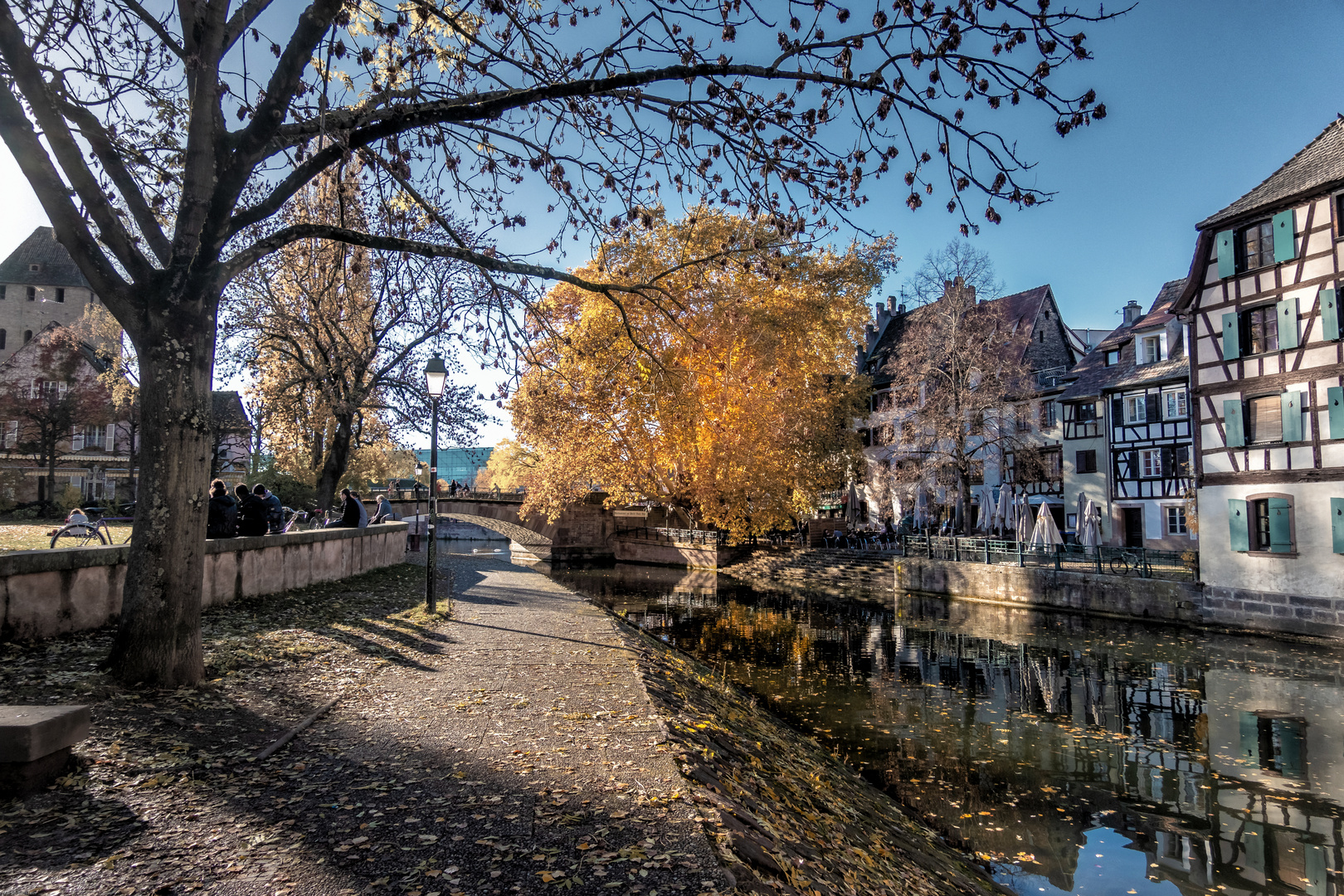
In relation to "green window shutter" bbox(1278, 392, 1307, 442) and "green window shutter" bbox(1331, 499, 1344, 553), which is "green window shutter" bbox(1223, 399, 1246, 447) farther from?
"green window shutter" bbox(1331, 499, 1344, 553)

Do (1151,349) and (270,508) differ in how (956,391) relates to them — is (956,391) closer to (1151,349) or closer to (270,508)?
(1151,349)

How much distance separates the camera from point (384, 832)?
12.2 ft

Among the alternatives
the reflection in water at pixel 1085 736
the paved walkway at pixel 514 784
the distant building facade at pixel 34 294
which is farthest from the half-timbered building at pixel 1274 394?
the distant building facade at pixel 34 294

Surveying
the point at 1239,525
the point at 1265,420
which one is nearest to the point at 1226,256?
the point at 1265,420

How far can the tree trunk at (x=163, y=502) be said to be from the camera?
226 inches

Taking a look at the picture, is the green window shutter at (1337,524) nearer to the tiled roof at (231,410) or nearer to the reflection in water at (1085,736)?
the reflection in water at (1085,736)

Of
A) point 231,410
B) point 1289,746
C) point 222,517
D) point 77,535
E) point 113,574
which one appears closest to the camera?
point 113,574

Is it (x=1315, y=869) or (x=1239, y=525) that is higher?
(x=1239, y=525)

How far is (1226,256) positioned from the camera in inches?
809

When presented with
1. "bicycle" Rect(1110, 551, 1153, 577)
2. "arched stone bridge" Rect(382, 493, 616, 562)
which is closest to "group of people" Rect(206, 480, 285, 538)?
"bicycle" Rect(1110, 551, 1153, 577)

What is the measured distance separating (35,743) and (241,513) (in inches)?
370

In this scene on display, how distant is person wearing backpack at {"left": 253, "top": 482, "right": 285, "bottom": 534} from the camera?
40.7 feet

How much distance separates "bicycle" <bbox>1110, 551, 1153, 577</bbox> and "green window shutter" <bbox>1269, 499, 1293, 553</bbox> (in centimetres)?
325

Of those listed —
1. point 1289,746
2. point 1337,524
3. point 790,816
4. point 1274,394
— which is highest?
point 1274,394
